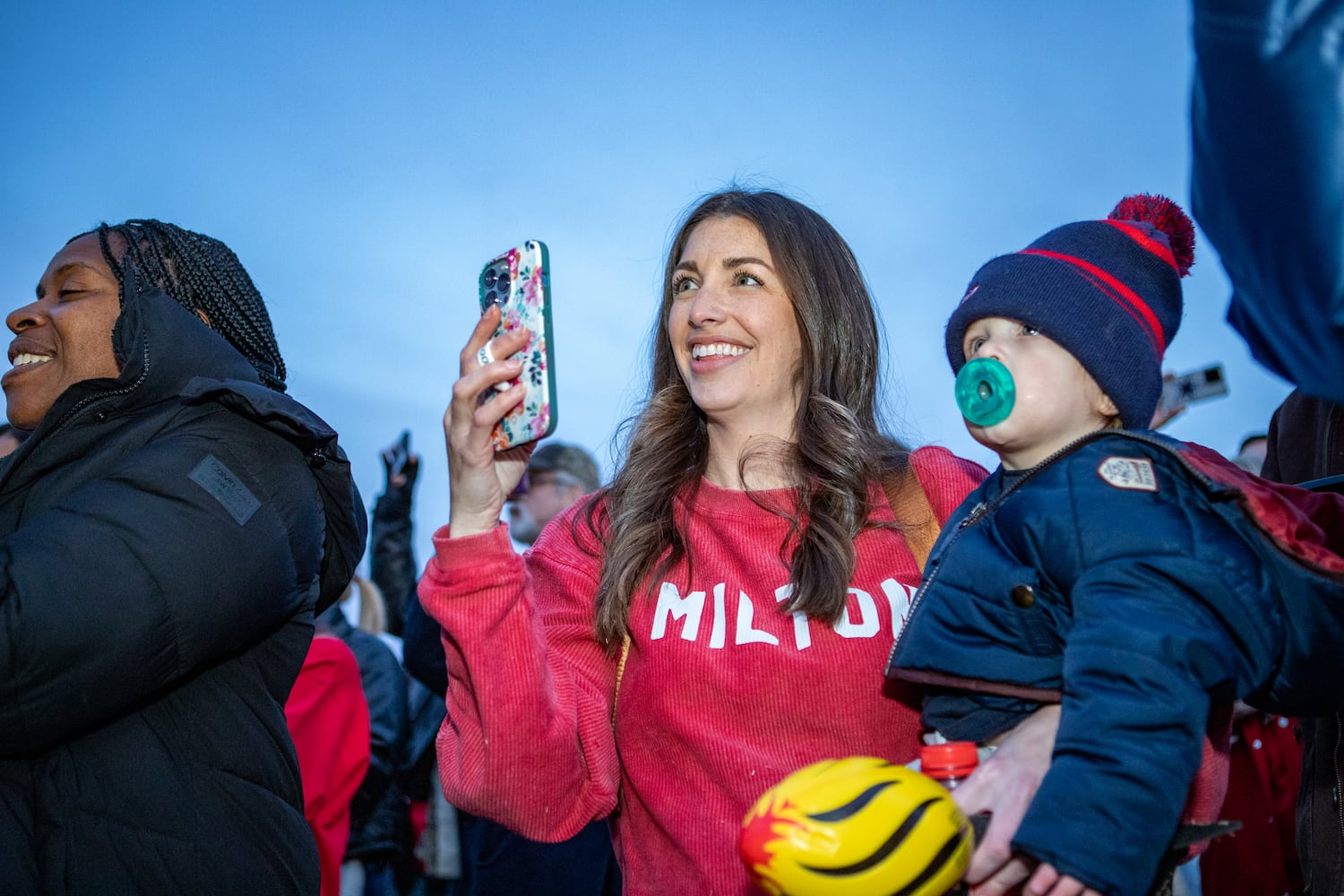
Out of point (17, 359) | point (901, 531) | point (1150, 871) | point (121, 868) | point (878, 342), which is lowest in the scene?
point (121, 868)

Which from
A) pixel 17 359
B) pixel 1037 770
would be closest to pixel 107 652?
pixel 17 359

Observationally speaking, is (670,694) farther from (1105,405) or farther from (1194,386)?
(1194,386)

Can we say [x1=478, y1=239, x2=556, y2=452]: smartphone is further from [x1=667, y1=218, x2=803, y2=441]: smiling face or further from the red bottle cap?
the red bottle cap

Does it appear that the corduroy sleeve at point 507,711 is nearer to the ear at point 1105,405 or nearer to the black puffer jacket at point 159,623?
the black puffer jacket at point 159,623

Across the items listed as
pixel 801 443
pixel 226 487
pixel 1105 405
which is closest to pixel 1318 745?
pixel 1105 405

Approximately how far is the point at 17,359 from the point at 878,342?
215 cm

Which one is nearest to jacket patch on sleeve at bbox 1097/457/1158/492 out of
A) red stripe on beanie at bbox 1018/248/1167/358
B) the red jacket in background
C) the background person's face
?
red stripe on beanie at bbox 1018/248/1167/358

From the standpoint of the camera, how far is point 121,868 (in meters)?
1.95

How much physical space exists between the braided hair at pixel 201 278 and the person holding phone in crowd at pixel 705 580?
0.91 metres

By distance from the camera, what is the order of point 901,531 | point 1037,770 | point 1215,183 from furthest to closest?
point 901,531 → point 1037,770 → point 1215,183

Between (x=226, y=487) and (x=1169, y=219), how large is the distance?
6.77 feet

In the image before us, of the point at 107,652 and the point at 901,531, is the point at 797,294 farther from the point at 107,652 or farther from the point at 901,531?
the point at 107,652

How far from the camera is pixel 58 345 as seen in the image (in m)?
2.61

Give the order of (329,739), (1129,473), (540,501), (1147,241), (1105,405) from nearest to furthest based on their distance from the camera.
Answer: (1129,473) < (1105,405) < (1147,241) < (329,739) < (540,501)
